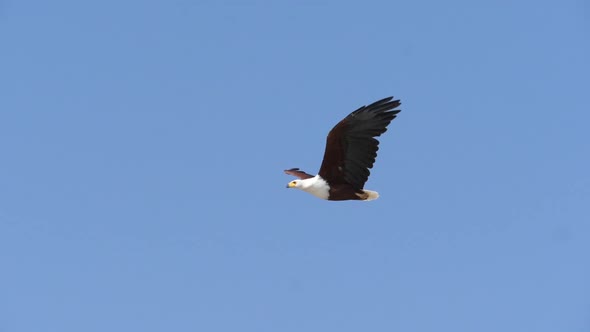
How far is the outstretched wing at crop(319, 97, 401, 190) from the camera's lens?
1156 inches

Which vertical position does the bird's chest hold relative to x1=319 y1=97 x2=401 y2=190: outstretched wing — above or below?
below

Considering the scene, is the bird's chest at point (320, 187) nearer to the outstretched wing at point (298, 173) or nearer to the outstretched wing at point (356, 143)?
the outstretched wing at point (356, 143)

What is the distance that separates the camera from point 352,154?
29703mm

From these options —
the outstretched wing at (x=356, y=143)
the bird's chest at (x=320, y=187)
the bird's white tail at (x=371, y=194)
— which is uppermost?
the outstretched wing at (x=356, y=143)

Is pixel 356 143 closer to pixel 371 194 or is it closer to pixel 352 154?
pixel 352 154

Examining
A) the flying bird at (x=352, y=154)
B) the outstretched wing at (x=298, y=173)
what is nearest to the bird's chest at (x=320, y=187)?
the flying bird at (x=352, y=154)

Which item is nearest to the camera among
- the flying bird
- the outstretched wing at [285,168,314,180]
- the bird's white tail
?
the flying bird

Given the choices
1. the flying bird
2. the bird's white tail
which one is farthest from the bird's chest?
the bird's white tail

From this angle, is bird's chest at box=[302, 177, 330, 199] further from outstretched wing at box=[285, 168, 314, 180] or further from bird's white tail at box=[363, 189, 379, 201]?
outstretched wing at box=[285, 168, 314, 180]

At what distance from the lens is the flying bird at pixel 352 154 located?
29.4 metres

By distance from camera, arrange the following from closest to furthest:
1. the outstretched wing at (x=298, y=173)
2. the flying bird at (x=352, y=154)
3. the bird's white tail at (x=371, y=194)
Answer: the flying bird at (x=352, y=154)
the bird's white tail at (x=371, y=194)
the outstretched wing at (x=298, y=173)

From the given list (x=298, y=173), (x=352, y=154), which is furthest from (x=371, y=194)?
(x=298, y=173)

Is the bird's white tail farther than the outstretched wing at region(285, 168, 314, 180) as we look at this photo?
No

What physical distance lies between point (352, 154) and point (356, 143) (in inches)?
11.0
